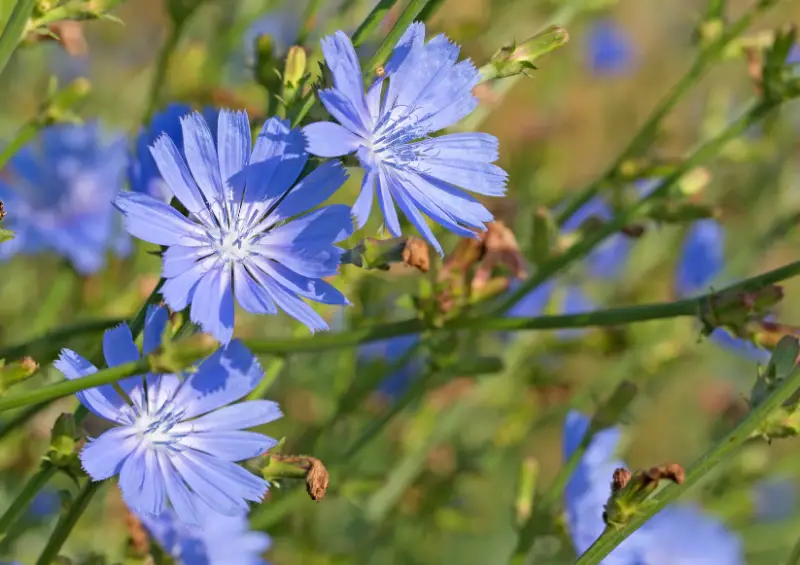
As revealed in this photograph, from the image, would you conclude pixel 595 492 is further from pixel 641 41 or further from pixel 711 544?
pixel 641 41

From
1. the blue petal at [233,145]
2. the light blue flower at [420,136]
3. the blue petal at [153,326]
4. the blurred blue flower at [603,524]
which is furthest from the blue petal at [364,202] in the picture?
the blurred blue flower at [603,524]

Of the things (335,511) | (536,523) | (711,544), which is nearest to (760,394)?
(536,523)

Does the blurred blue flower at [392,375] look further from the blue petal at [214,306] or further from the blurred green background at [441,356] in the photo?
the blue petal at [214,306]

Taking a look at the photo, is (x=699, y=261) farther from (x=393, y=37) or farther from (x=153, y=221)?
(x=153, y=221)

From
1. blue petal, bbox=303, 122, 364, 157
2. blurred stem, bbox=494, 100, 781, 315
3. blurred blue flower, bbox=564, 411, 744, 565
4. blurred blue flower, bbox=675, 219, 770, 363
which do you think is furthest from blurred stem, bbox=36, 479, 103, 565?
blurred blue flower, bbox=675, 219, 770, 363

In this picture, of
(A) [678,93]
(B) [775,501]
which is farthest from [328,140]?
(B) [775,501]

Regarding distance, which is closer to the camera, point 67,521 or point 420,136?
point 67,521
